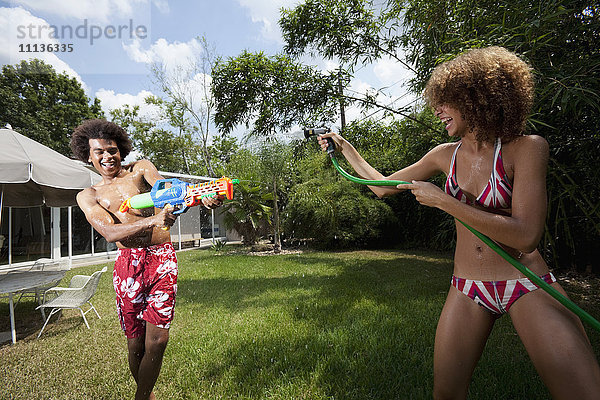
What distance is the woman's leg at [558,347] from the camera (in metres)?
1.09

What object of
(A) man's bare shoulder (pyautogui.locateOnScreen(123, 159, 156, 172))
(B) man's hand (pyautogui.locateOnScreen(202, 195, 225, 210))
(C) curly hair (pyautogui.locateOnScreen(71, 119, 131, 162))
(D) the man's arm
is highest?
(C) curly hair (pyautogui.locateOnScreen(71, 119, 131, 162))

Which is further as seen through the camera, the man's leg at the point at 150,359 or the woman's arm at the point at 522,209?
the man's leg at the point at 150,359

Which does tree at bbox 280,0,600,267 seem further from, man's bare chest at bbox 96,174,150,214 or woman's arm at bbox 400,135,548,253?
man's bare chest at bbox 96,174,150,214

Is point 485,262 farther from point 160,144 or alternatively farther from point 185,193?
point 160,144

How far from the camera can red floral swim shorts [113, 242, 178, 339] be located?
2094 millimetres

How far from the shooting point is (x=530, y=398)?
2344 mm

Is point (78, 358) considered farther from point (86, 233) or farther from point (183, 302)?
point (86, 233)

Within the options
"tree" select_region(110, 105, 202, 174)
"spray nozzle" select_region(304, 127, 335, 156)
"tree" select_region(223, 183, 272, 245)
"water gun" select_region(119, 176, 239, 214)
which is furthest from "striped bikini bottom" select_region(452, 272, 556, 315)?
"tree" select_region(110, 105, 202, 174)

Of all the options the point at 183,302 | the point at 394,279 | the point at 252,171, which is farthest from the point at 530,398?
the point at 252,171

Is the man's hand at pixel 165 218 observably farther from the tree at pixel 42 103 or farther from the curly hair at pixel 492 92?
the tree at pixel 42 103

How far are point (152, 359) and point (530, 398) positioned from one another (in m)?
2.71

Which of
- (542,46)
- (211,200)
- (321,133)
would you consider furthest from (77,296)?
(542,46)

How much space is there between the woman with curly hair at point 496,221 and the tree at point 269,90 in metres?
5.28

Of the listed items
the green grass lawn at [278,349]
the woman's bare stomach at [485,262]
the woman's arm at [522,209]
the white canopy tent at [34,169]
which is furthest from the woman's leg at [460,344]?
the white canopy tent at [34,169]
